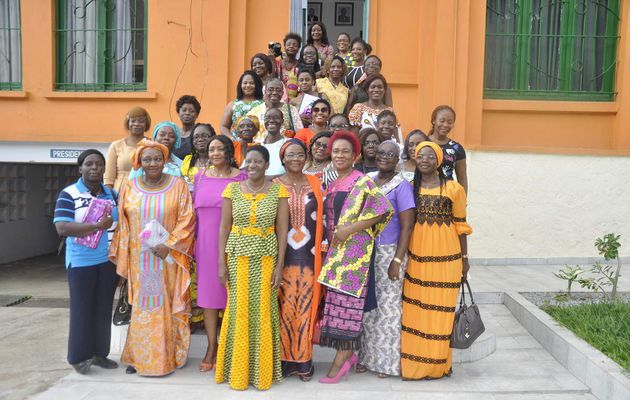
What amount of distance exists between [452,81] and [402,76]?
713 mm

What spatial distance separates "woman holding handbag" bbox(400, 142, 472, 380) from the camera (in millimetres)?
4012

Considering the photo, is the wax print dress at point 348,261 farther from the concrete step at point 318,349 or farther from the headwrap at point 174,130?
the headwrap at point 174,130

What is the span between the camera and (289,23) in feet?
27.6

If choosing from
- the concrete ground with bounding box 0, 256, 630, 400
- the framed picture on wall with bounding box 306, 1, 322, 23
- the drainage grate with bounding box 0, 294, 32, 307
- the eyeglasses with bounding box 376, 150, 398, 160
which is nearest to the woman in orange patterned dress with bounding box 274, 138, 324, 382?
the concrete ground with bounding box 0, 256, 630, 400

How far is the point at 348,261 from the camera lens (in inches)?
153

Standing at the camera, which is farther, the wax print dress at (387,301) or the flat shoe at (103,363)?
the flat shoe at (103,363)

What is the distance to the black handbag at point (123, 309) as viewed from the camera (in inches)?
172

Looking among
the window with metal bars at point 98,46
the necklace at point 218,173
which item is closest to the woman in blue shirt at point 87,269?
the necklace at point 218,173

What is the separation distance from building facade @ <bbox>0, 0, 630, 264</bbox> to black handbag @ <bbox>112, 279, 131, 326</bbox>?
437cm

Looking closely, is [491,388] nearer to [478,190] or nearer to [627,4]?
[478,190]

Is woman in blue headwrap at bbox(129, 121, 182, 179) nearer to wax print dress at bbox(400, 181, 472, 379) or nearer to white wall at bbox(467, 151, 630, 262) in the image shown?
wax print dress at bbox(400, 181, 472, 379)

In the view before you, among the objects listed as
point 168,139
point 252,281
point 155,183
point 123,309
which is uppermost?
point 168,139

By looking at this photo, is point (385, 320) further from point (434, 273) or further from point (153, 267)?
point (153, 267)

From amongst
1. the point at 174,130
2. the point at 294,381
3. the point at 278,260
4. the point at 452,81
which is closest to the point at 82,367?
the point at 294,381
